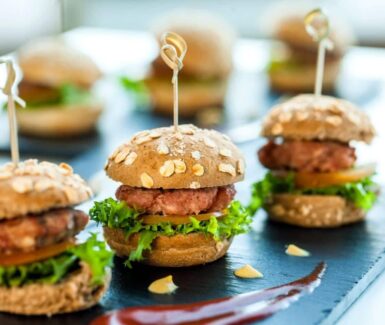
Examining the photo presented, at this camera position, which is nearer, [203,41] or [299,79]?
[203,41]

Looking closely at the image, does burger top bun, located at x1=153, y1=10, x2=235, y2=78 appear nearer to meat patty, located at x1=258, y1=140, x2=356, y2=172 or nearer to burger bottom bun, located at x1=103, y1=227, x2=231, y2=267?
A: meat patty, located at x1=258, y1=140, x2=356, y2=172

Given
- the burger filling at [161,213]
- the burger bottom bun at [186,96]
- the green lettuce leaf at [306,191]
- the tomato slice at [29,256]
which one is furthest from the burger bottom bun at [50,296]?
the burger bottom bun at [186,96]

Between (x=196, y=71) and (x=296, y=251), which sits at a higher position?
(x=196, y=71)

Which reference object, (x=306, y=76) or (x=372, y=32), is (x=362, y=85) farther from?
(x=372, y=32)

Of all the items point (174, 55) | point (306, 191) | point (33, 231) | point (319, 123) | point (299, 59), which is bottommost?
point (306, 191)

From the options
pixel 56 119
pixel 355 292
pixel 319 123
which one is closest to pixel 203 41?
pixel 56 119

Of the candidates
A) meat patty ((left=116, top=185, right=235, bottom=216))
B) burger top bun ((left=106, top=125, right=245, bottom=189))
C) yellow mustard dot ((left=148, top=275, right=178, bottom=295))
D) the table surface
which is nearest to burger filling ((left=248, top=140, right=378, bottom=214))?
the table surface

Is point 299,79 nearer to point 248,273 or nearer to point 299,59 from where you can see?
point 299,59
